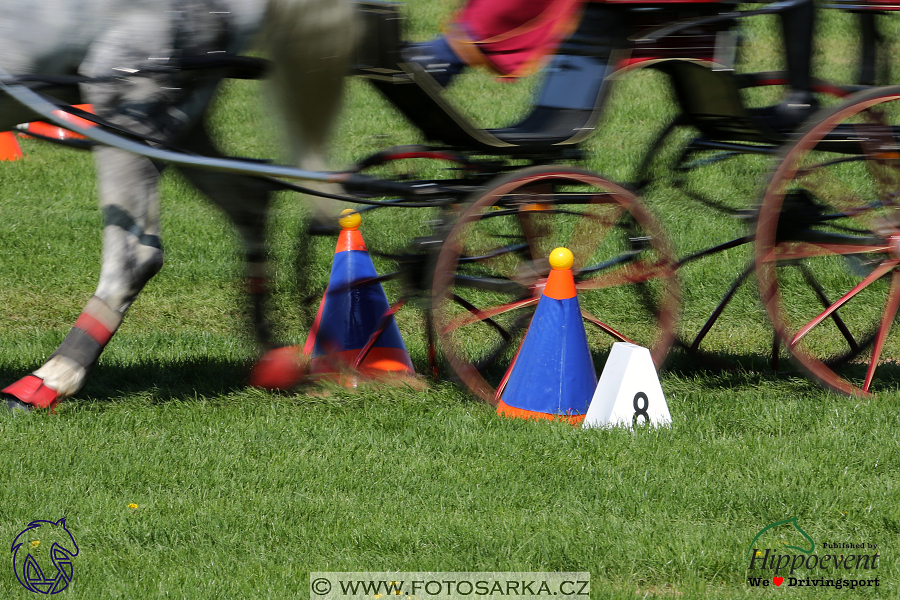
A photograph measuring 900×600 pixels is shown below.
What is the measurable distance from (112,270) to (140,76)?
2.37ft

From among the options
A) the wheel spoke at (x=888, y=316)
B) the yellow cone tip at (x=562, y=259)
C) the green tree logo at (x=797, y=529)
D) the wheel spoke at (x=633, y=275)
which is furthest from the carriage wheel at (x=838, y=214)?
the green tree logo at (x=797, y=529)

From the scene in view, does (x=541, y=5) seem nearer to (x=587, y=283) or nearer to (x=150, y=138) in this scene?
(x=587, y=283)

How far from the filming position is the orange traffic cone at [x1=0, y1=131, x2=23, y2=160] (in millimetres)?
8961

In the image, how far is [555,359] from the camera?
3668 millimetres

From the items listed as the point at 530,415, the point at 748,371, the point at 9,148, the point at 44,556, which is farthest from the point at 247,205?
the point at 9,148

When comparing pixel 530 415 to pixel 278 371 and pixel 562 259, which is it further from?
pixel 278 371

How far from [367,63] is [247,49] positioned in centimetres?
45

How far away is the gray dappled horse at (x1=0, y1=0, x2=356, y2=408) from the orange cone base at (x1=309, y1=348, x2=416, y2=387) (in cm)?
82

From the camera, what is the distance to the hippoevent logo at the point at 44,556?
2584 mm

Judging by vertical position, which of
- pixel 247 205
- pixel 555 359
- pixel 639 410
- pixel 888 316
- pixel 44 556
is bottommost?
pixel 44 556

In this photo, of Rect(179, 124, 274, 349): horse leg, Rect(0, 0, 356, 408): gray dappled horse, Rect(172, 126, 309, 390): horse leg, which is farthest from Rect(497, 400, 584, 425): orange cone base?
Rect(0, 0, 356, 408): gray dappled horse

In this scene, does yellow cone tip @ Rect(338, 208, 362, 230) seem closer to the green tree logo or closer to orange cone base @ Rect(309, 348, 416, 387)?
orange cone base @ Rect(309, 348, 416, 387)

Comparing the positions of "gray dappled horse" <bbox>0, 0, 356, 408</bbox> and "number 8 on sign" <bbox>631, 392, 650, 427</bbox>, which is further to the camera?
"number 8 on sign" <bbox>631, 392, 650, 427</bbox>

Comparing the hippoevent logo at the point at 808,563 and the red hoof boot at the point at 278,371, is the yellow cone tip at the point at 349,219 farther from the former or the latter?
the hippoevent logo at the point at 808,563
